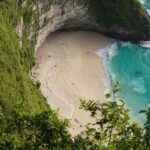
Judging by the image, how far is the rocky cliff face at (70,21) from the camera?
225 feet

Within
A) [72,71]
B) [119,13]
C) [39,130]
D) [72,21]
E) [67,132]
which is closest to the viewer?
[67,132]

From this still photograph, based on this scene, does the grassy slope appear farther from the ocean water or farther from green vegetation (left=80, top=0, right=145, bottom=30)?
green vegetation (left=80, top=0, right=145, bottom=30)

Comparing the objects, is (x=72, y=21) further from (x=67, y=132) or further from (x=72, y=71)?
(x=67, y=132)

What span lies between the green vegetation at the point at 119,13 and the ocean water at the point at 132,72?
142 inches

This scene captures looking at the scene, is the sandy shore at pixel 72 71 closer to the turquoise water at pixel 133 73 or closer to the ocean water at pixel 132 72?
the ocean water at pixel 132 72

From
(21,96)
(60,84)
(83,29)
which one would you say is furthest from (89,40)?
(21,96)

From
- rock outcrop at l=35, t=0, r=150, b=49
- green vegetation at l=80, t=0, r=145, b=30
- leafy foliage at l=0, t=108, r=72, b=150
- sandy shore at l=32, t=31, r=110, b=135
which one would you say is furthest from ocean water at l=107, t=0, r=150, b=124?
leafy foliage at l=0, t=108, r=72, b=150

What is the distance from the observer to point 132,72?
68.8 m

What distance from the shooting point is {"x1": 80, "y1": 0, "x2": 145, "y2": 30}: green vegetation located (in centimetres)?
7656

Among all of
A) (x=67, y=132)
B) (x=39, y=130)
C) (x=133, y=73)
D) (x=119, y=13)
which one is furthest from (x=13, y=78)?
(x=119, y=13)

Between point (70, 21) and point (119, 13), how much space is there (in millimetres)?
8860

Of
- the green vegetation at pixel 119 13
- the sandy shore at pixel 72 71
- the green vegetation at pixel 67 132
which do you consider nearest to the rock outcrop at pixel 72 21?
the green vegetation at pixel 119 13

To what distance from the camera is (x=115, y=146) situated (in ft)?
62.2

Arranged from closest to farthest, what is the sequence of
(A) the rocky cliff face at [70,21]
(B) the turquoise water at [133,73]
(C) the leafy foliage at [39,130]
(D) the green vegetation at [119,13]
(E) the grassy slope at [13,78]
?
(C) the leafy foliage at [39,130] < (E) the grassy slope at [13,78] < (B) the turquoise water at [133,73] < (A) the rocky cliff face at [70,21] < (D) the green vegetation at [119,13]
